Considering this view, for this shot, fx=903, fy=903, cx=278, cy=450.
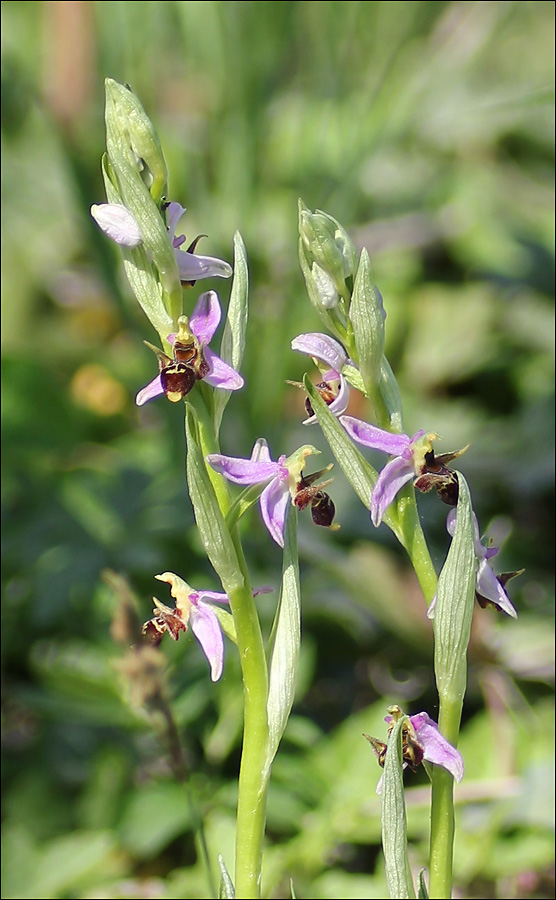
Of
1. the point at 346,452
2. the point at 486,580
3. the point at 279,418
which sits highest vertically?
the point at 346,452

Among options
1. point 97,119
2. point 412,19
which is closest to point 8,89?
point 97,119

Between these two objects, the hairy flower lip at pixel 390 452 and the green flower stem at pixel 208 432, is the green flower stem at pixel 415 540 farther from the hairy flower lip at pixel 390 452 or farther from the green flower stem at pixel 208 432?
the green flower stem at pixel 208 432

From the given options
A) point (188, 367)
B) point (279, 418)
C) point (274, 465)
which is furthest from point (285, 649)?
point (279, 418)

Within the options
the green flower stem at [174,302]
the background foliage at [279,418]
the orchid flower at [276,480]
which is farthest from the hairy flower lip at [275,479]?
the background foliage at [279,418]

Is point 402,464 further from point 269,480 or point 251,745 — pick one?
point 251,745

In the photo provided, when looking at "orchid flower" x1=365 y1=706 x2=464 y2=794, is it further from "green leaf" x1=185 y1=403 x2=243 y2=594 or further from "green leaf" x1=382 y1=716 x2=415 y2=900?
"green leaf" x1=185 y1=403 x2=243 y2=594

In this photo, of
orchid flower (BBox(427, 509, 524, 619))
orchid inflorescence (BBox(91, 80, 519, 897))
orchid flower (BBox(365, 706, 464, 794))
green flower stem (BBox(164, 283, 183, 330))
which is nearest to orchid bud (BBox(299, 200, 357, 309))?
orchid inflorescence (BBox(91, 80, 519, 897))
